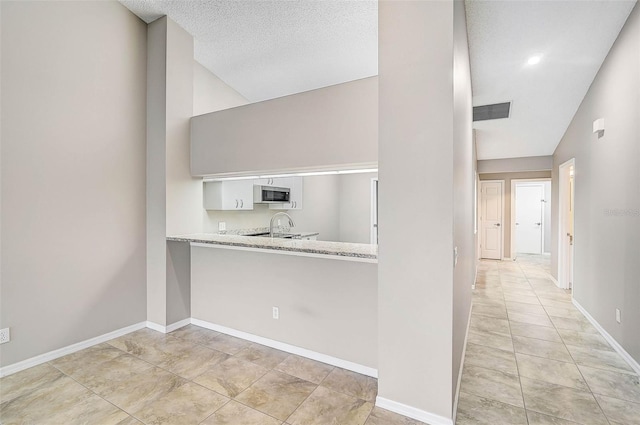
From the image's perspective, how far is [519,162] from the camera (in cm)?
645

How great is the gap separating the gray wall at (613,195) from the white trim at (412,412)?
1.97 meters

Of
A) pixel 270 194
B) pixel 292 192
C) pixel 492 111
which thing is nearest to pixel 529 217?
pixel 492 111

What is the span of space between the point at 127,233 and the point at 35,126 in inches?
48.4

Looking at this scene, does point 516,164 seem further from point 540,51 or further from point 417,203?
point 417,203

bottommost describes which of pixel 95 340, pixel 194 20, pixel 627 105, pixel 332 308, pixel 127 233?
pixel 95 340

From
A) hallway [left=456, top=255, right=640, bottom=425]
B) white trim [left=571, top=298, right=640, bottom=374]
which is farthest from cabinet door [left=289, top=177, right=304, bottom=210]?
white trim [left=571, top=298, right=640, bottom=374]

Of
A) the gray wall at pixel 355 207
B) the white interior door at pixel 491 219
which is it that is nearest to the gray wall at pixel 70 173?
the gray wall at pixel 355 207

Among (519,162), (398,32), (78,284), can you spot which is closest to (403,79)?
(398,32)

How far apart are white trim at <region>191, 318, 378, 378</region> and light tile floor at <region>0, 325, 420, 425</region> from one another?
51mm

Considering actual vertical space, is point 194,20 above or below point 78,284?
above

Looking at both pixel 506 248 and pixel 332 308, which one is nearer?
pixel 332 308

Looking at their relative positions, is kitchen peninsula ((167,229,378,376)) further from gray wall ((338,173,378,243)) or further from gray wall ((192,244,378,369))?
gray wall ((338,173,378,243))

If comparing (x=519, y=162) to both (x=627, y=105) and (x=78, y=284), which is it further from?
(x=78, y=284)

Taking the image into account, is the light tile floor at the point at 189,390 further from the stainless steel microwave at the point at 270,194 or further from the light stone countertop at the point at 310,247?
the stainless steel microwave at the point at 270,194
